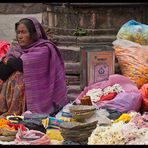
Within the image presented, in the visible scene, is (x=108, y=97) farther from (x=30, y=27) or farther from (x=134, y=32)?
(x=134, y=32)

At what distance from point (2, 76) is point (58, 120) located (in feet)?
3.55

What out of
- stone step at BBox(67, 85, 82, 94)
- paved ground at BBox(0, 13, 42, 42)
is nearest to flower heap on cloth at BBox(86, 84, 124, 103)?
stone step at BBox(67, 85, 82, 94)

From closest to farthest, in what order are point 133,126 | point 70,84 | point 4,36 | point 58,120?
point 133,126 < point 58,120 < point 70,84 < point 4,36

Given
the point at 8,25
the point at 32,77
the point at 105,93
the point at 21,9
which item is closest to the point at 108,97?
the point at 105,93

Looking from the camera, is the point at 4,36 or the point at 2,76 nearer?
the point at 2,76

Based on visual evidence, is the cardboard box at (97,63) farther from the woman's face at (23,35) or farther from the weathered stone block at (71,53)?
the woman's face at (23,35)

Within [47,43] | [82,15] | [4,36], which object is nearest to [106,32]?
[82,15]

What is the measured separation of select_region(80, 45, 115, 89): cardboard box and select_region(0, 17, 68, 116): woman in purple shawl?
0.61m

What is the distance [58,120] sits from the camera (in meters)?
5.47

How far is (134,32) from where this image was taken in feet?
24.3

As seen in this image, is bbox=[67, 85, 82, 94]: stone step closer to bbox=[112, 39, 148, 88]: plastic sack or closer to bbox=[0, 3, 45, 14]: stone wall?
bbox=[112, 39, 148, 88]: plastic sack

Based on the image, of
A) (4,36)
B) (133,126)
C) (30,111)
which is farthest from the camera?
(4,36)

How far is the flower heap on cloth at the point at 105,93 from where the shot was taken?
253 inches

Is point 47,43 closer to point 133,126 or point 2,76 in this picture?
point 2,76
